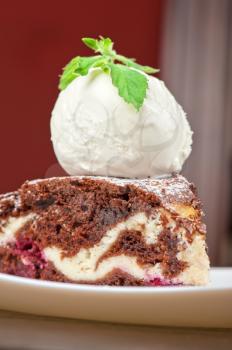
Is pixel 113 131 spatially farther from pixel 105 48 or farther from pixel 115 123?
pixel 105 48

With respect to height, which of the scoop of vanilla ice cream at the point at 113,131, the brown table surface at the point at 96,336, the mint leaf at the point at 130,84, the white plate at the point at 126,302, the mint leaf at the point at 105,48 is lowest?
the brown table surface at the point at 96,336

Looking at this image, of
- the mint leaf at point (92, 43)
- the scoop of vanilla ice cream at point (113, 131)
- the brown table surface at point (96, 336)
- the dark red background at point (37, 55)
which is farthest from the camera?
the dark red background at point (37, 55)

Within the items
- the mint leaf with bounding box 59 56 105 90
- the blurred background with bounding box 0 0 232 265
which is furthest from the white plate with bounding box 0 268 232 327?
the blurred background with bounding box 0 0 232 265

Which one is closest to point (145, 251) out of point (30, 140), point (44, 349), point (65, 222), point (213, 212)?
point (65, 222)

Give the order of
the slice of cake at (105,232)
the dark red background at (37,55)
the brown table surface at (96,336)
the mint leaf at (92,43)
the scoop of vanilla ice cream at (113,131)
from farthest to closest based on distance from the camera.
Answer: the dark red background at (37,55) < the mint leaf at (92,43) < the scoop of vanilla ice cream at (113,131) < the slice of cake at (105,232) < the brown table surface at (96,336)

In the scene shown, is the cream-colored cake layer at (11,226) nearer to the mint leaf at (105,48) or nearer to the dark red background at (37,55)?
the mint leaf at (105,48)

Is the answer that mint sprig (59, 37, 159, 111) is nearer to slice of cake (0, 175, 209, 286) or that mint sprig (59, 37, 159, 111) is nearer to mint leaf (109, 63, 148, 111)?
mint leaf (109, 63, 148, 111)

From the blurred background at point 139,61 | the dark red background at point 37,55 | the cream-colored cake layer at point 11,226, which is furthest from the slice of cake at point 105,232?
the dark red background at point 37,55
